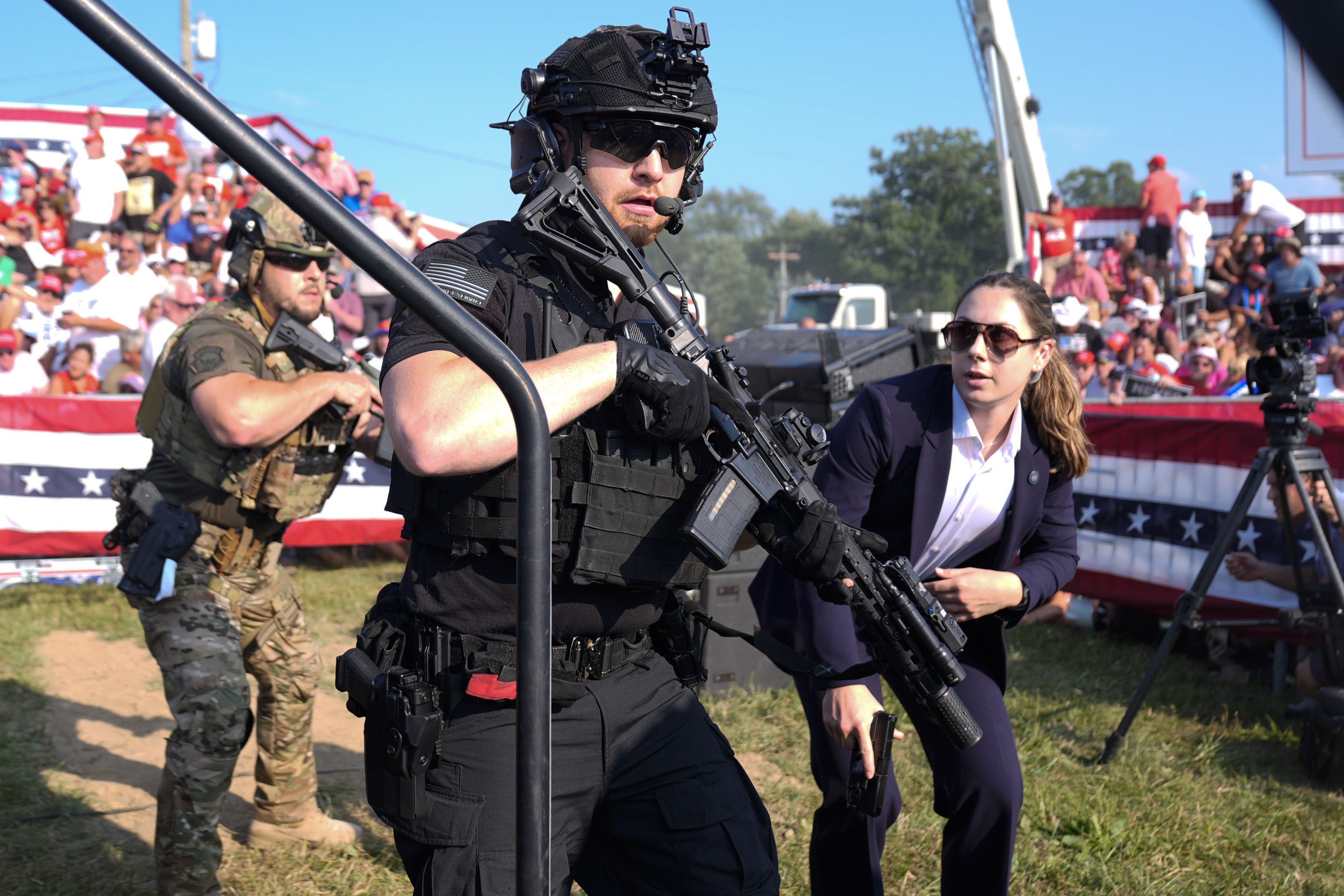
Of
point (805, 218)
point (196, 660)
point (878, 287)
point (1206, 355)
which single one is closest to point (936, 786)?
point (196, 660)

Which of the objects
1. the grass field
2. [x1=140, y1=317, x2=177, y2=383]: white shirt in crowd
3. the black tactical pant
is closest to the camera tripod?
the grass field

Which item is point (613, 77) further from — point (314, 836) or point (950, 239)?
point (950, 239)

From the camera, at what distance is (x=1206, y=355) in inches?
410

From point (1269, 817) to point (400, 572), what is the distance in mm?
5983

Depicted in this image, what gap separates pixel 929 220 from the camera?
75562mm

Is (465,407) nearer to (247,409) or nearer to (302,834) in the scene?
(247,409)

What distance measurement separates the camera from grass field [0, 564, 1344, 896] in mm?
3736

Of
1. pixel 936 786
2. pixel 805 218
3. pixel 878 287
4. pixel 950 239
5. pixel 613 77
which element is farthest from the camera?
pixel 805 218

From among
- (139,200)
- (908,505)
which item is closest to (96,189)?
(139,200)

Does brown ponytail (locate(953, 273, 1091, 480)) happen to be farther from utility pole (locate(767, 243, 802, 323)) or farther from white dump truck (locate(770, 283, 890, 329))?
utility pole (locate(767, 243, 802, 323))

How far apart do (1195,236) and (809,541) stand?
46.4ft

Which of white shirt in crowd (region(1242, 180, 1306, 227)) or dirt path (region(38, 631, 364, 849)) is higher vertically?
white shirt in crowd (region(1242, 180, 1306, 227))

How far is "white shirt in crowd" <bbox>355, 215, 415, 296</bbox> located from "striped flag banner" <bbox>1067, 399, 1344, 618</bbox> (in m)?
7.48

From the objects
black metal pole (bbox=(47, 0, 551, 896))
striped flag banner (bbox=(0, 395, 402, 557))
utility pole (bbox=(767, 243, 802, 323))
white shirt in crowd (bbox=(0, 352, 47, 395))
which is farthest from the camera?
utility pole (bbox=(767, 243, 802, 323))
